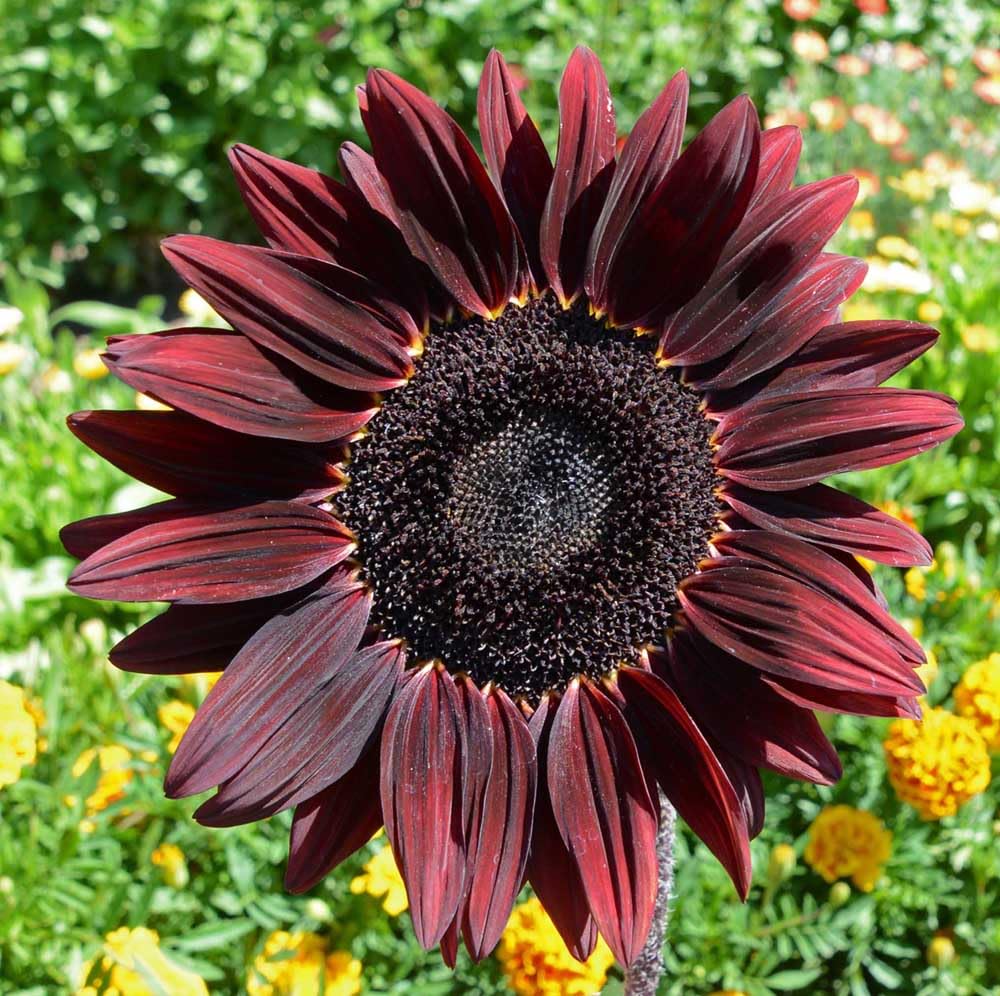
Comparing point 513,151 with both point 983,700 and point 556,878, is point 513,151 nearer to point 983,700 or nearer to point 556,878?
point 556,878

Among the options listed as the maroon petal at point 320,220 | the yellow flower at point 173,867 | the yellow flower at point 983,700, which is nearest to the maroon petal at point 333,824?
the maroon petal at point 320,220

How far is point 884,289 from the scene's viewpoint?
11.2ft

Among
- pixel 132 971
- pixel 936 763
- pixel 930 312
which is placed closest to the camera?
pixel 132 971

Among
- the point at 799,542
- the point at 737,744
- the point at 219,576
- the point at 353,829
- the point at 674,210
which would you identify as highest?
the point at 674,210

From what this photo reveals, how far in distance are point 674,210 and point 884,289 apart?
94.8 inches

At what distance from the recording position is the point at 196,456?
3.94 feet

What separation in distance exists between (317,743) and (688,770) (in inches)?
15.6

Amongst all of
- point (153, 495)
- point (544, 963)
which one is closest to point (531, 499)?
point (544, 963)

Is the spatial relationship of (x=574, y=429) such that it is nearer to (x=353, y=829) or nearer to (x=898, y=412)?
(x=898, y=412)

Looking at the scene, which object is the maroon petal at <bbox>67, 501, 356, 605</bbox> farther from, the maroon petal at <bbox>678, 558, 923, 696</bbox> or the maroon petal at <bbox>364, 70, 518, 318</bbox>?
the maroon petal at <bbox>678, 558, 923, 696</bbox>

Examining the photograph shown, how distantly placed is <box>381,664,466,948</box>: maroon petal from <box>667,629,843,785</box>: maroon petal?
27 centimetres

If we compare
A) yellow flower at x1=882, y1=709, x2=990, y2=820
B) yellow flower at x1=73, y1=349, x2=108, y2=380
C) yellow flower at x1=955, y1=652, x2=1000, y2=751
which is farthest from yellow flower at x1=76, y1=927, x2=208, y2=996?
yellow flower at x1=73, y1=349, x2=108, y2=380

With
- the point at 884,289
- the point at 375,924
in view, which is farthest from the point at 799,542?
the point at 884,289

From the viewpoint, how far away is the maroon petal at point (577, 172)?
1.27 meters
